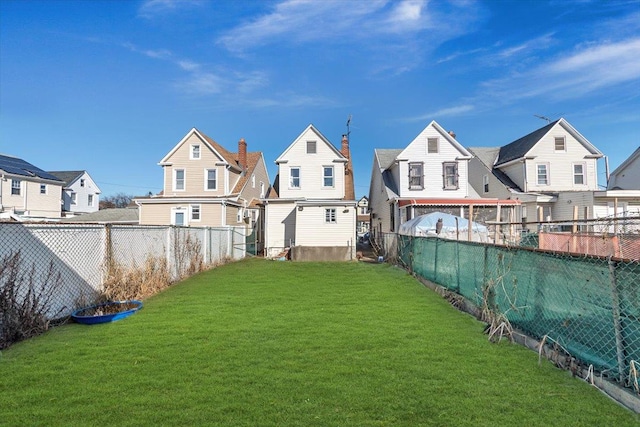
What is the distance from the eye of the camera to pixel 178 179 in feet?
80.6

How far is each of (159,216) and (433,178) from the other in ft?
59.6

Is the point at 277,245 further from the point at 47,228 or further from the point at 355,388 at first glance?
the point at 355,388

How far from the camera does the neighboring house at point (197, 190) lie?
2319cm

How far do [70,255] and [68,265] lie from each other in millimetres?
200

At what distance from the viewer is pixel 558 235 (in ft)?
35.3

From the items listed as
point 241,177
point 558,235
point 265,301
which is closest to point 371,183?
point 241,177

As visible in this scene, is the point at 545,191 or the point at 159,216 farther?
the point at 545,191

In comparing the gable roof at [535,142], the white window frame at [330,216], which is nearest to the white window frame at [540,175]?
the gable roof at [535,142]

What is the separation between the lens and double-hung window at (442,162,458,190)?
77.8 feet

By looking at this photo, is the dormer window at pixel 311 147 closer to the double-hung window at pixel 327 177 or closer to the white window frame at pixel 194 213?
the double-hung window at pixel 327 177

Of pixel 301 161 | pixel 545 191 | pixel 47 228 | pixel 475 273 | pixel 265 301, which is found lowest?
pixel 265 301

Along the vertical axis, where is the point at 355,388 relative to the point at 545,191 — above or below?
below

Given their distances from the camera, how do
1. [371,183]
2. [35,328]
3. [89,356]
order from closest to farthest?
[89,356] → [35,328] → [371,183]

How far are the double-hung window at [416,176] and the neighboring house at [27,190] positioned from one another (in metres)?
27.4
